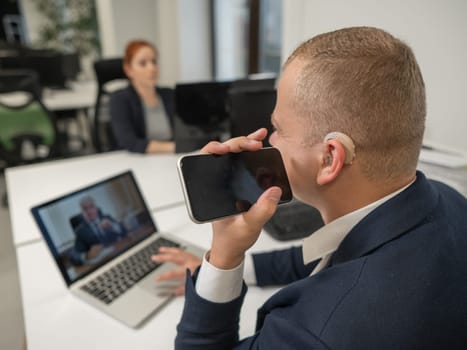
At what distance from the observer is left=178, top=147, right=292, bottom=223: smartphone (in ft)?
1.89

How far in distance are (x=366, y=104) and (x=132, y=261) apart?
725 millimetres

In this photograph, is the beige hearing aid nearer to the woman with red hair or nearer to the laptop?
the laptop

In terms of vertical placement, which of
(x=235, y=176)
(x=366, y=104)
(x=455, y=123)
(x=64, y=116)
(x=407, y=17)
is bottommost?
(x=64, y=116)

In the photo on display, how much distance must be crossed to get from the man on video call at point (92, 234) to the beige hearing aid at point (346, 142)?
2.20ft

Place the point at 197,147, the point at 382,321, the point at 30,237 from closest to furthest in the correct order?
the point at 382,321, the point at 30,237, the point at 197,147

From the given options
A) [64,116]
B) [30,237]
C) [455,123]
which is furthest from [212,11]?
[30,237]

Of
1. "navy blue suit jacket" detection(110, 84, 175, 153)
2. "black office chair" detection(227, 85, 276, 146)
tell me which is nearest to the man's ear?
"black office chair" detection(227, 85, 276, 146)

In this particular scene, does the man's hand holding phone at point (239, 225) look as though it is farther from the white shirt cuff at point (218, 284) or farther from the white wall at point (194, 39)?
the white wall at point (194, 39)

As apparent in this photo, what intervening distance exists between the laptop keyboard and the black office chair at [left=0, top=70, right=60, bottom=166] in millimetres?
1824

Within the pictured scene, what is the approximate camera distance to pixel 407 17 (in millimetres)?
1408

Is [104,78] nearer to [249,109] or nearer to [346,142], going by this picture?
[249,109]

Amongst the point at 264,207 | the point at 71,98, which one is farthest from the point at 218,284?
the point at 71,98

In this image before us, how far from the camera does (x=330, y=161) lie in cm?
55

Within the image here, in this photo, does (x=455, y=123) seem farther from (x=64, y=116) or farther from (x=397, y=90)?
(x=64, y=116)
